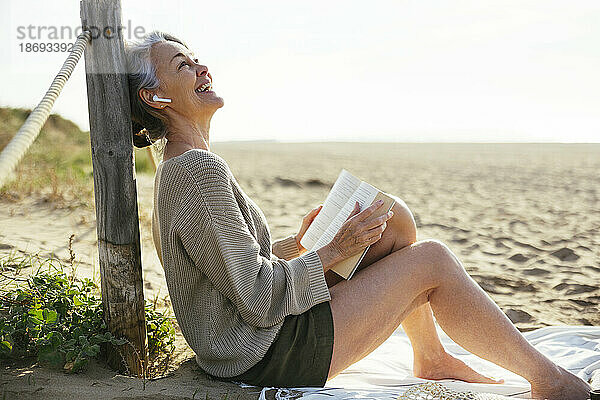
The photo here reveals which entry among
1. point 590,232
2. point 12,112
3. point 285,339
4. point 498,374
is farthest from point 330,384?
point 12,112

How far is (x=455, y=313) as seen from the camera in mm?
2439

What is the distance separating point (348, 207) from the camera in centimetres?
258

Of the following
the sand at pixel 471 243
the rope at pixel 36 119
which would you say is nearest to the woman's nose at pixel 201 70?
the rope at pixel 36 119

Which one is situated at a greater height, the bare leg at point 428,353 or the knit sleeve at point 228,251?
the knit sleeve at point 228,251

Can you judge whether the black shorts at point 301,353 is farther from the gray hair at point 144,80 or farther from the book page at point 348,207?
the gray hair at point 144,80

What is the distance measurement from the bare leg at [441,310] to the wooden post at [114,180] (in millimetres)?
847

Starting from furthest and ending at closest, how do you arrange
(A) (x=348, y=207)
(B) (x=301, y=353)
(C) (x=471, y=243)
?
(C) (x=471, y=243) → (A) (x=348, y=207) → (B) (x=301, y=353)

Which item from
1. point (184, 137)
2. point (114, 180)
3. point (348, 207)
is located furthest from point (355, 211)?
point (114, 180)

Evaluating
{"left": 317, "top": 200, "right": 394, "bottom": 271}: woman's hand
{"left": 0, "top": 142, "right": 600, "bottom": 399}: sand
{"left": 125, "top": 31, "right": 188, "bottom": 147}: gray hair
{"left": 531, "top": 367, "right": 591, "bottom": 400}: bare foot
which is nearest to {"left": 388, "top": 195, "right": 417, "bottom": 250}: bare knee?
{"left": 317, "top": 200, "right": 394, "bottom": 271}: woman's hand

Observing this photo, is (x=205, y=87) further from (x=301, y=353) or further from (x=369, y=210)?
(x=301, y=353)

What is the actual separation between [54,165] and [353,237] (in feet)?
18.3

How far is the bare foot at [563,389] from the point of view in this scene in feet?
7.84

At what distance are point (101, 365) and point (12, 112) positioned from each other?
5.29 meters

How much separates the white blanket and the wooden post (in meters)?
0.68
